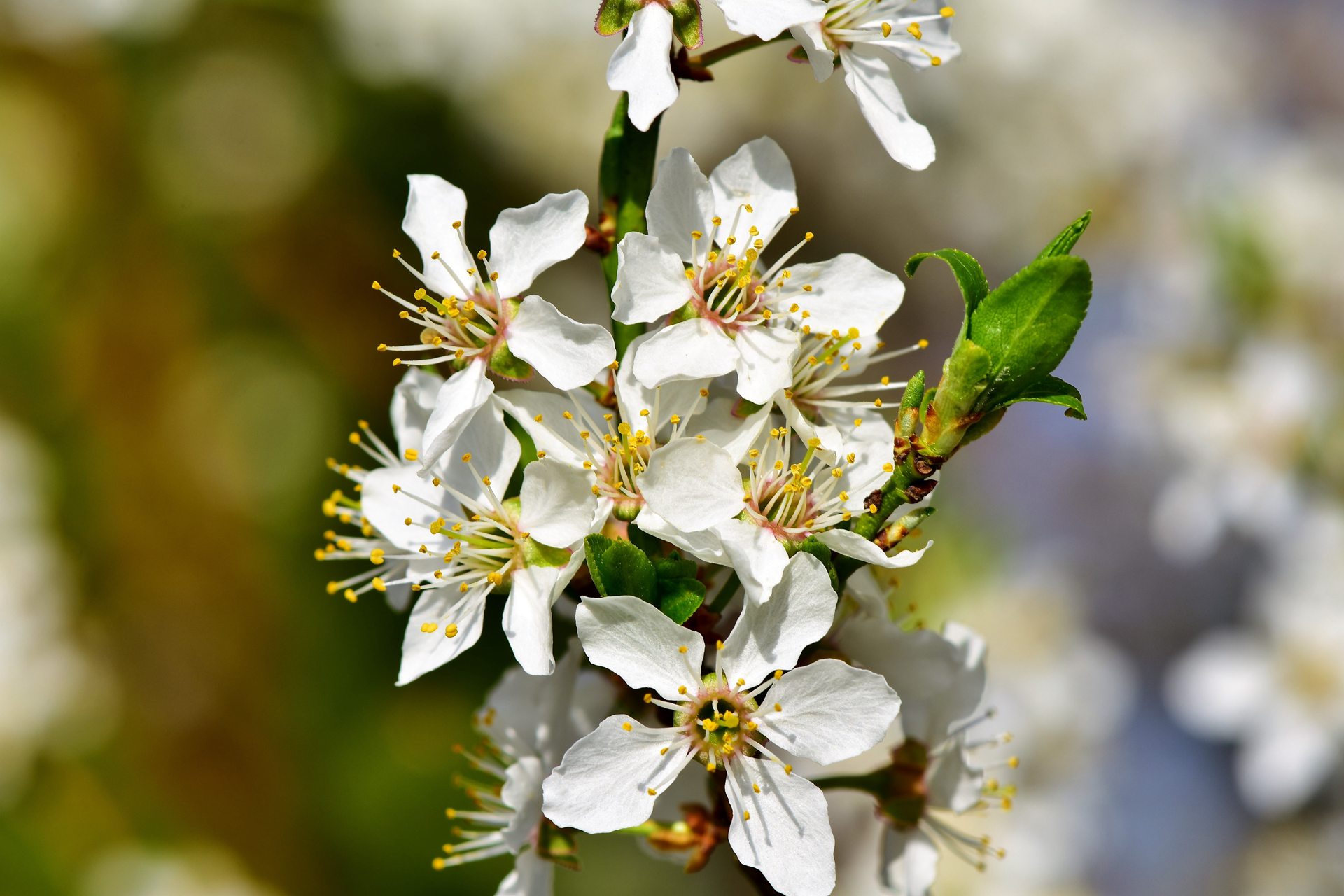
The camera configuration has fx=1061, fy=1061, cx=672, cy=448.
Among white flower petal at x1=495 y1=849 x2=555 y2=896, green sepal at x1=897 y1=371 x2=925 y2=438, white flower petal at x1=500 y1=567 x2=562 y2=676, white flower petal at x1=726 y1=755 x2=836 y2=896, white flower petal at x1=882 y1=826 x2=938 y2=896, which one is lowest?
white flower petal at x1=882 y1=826 x2=938 y2=896

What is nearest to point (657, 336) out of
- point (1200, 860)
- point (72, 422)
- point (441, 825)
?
point (441, 825)

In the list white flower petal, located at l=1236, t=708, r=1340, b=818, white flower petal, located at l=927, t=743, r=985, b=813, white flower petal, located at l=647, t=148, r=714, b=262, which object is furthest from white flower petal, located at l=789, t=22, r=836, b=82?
white flower petal, located at l=1236, t=708, r=1340, b=818

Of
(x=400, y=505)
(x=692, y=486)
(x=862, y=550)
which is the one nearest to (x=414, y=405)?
(x=400, y=505)

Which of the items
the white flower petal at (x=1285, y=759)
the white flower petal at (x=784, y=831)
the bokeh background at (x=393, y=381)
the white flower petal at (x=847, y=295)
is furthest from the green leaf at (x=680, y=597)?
the white flower petal at (x=1285, y=759)

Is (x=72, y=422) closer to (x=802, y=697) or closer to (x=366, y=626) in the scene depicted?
(x=366, y=626)

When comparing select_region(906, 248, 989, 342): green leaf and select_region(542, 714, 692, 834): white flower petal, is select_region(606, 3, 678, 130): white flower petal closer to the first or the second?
select_region(906, 248, 989, 342): green leaf

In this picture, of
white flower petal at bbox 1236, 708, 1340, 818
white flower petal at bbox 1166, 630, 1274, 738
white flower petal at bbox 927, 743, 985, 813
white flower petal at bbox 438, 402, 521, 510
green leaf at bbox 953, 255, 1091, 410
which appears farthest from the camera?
white flower petal at bbox 1166, 630, 1274, 738

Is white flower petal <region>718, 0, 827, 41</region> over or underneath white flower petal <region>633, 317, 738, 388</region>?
over

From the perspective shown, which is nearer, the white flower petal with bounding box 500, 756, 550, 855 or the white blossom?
the white blossom
